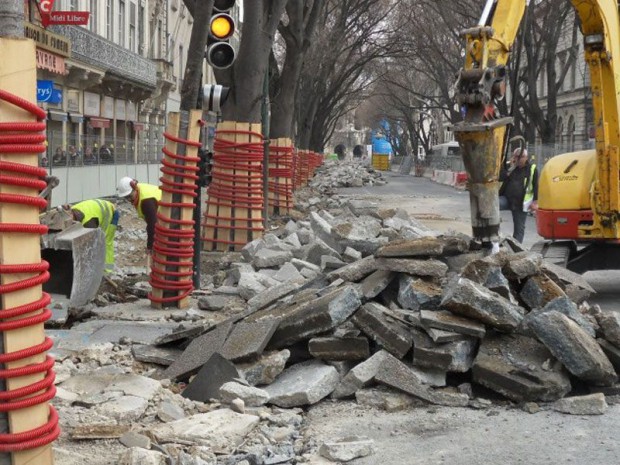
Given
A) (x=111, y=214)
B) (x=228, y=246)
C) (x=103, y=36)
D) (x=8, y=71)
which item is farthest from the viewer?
(x=103, y=36)

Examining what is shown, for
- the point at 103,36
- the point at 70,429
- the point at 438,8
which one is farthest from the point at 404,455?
the point at 103,36

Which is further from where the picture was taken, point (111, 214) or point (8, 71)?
point (111, 214)

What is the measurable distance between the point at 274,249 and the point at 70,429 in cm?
736

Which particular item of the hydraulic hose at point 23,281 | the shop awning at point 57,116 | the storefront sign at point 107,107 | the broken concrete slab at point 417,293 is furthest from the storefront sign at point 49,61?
the hydraulic hose at point 23,281

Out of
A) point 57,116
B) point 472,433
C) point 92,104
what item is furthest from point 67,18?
point 472,433

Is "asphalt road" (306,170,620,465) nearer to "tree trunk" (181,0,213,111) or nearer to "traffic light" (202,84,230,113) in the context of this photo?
"traffic light" (202,84,230,113)

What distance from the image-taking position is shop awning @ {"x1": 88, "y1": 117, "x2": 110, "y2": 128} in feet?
128

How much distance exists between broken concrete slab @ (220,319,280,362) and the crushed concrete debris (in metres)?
0.02

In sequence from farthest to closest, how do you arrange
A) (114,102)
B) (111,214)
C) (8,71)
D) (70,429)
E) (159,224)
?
(114,102)
(111,214)
(159,224)
(70,429)
(8,71)

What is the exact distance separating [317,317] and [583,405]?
1936 millimetres

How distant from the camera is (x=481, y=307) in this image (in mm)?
6805

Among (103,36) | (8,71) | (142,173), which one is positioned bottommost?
(142,173)

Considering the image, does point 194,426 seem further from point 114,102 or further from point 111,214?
point 114,102

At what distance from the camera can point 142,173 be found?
31.7 m
